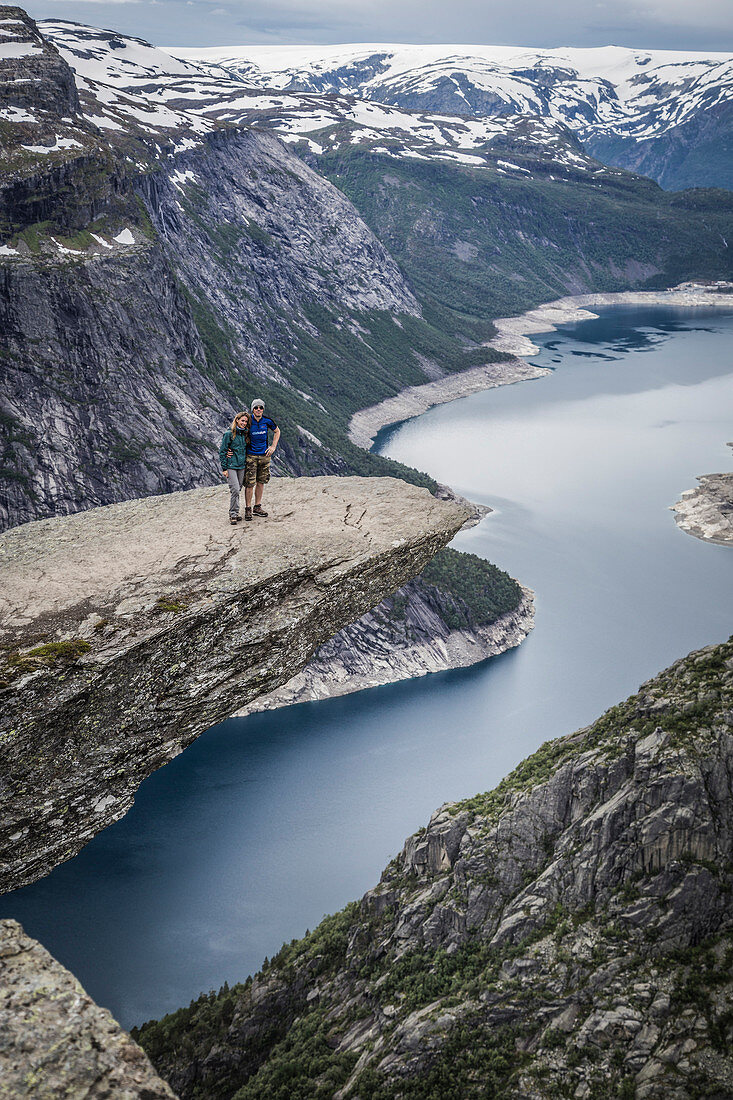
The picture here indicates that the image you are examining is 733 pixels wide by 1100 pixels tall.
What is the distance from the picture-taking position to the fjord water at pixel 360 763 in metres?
56.3

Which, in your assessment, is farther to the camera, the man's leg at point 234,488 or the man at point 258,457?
the man's leg at point 234,488

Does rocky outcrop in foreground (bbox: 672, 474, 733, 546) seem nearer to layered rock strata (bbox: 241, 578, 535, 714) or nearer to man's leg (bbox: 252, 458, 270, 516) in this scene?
layered rock strata (bbox: 241, 578, 535, 714)

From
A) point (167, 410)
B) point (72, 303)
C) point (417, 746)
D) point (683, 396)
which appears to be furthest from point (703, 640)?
point (683, 396)

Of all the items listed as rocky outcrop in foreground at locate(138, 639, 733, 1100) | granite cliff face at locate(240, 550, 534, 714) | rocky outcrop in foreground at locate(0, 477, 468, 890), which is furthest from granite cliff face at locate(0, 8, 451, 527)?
rocky outcrop in foreground at locate(0, 477, 468, 890)

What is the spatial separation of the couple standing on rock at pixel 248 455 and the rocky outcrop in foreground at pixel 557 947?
1681 centimetres

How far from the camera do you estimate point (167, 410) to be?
10006 cm

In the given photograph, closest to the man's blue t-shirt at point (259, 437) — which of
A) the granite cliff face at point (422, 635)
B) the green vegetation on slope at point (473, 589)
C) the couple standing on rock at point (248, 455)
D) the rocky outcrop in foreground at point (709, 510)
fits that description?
the couple standing on rock at point (248, 455)

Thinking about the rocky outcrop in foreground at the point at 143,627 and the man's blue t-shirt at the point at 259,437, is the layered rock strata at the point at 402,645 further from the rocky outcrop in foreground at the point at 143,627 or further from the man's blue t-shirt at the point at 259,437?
the man's blue t-shirt at the point at 259,437

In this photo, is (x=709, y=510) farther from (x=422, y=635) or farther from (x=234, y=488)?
(x=234, y=488)

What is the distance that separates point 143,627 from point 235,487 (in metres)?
6.55

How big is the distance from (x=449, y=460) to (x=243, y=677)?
13760 cm

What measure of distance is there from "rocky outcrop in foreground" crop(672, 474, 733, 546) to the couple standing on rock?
106 meters

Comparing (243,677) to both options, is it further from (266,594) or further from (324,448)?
(324,448)

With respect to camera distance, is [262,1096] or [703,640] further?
[703,640]
